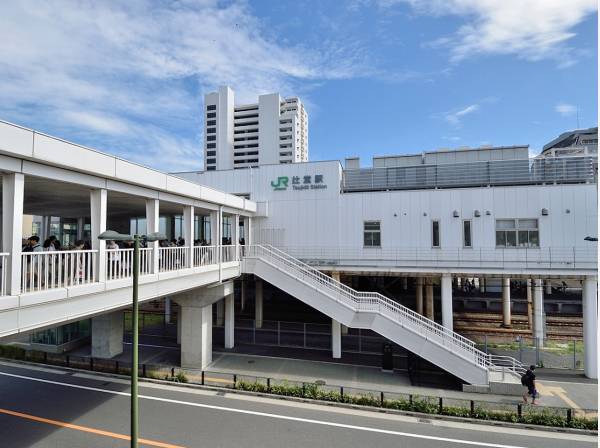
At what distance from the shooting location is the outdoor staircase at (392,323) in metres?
14.0

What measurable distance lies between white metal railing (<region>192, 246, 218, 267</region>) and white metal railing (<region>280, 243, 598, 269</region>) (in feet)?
21.7

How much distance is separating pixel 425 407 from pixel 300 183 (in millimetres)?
13918

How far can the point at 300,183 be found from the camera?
69.9 feet

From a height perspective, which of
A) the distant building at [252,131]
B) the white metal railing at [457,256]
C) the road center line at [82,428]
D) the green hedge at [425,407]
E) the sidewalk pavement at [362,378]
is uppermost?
the distant building at [252,131]

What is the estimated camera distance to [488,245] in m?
18.0

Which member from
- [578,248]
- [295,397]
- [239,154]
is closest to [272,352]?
[295,397]

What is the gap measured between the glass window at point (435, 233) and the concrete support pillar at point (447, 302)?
2309 millimetres

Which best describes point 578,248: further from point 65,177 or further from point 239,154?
point 239,154

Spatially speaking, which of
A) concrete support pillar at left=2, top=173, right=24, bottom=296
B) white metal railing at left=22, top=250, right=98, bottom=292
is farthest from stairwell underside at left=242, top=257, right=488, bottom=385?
concrete support pillar at left=2, top=173, right=24, bottom=296

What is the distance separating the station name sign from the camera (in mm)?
20922

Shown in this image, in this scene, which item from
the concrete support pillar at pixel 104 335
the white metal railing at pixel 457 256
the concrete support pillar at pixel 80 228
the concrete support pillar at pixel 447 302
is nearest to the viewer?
the concrete support pillar at pixel 447 302

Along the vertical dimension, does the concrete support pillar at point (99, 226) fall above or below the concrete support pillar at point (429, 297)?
above

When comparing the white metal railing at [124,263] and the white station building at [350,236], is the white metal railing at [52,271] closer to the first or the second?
the white station building at [350,236]

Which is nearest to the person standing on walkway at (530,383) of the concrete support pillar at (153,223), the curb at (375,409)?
the curb at (375,409)
